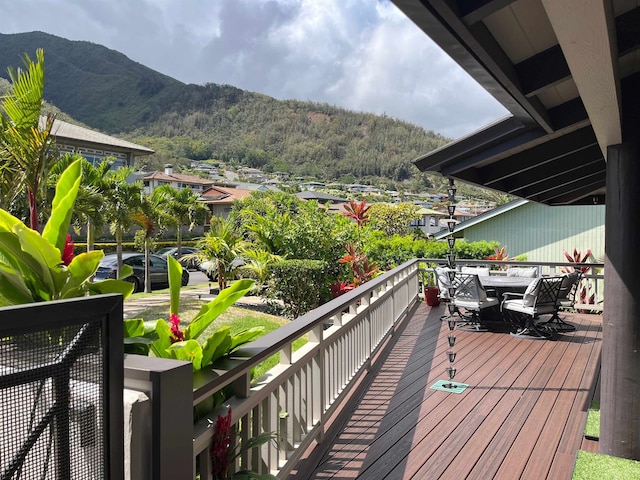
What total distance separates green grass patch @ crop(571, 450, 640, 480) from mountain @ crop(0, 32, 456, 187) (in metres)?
84.9

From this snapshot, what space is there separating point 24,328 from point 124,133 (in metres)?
94.4

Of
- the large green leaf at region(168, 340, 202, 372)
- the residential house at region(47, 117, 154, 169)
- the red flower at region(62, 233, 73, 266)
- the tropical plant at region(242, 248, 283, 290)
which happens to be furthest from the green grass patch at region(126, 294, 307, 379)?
the residential house at region(47, 117, 154, 169)

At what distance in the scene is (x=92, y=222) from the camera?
41.5ft

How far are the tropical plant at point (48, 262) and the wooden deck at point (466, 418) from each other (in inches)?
75.1

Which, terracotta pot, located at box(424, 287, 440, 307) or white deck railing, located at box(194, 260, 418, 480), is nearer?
white deck railing, located at box(194, 260, 418, 480)

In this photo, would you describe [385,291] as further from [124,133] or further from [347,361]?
[124,133]

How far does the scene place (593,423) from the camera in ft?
12.3

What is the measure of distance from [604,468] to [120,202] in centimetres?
1353

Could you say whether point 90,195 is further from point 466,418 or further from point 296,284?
point 466,418

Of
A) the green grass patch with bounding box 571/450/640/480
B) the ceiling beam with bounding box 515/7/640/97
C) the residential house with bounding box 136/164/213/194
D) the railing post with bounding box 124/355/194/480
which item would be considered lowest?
the green grass patch with bounding box 571/450/640/480

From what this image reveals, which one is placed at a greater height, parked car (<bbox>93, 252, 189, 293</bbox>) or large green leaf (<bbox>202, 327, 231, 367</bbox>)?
large green leaf (<bbox>202, 327, 231, 367</bbox>)

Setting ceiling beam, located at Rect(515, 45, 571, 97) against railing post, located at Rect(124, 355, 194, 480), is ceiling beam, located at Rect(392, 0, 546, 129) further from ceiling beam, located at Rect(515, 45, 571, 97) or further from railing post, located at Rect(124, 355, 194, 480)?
railing post, located at Rect(124, 355, 194, 480)

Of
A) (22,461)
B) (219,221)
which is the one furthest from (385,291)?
→ (219,221)

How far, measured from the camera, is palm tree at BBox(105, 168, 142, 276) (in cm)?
1390
